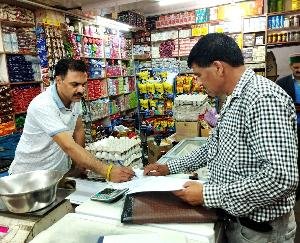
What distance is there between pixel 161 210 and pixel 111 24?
6.81 metres

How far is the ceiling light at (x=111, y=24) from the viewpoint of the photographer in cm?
671

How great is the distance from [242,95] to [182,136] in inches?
113

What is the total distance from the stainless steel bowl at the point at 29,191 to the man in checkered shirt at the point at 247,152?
58 centimetres

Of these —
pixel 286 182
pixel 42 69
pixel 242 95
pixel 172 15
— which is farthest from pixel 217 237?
pixel 172 15

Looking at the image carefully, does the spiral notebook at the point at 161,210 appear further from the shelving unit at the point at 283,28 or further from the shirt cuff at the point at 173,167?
the shelving unit at the point at 283,28

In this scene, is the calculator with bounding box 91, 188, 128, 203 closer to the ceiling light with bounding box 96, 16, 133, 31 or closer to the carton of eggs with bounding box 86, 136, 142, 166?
the carton of eggs with bounding box 86, 136, 142, 166

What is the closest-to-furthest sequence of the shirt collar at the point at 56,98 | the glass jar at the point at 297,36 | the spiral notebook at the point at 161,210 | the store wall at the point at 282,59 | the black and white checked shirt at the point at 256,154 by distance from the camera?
the black and white checked shirt at the point at 256,154
the spiral notebook at the point at 161,210
the shirt collar at the point at 56,98
the glass jar at the point at 297,36
the store wall at the point at 282,59

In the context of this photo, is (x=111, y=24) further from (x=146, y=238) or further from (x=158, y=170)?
(x=146, y=238)

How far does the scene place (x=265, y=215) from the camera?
1.14m

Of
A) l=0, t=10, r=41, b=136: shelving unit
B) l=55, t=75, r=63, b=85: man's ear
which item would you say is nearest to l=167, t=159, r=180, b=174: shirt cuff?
l=55, t=75, r=63, b=85: man's ear

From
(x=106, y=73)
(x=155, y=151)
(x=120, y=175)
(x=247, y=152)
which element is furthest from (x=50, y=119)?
(x=106, y=73)

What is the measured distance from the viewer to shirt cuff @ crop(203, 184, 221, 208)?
3.78 ft

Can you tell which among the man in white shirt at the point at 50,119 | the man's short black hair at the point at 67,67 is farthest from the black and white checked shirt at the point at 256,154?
the man's short black hair at the point at 67,67

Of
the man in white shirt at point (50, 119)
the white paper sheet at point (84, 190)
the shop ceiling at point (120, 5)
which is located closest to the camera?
the white paper sheet at point (84, 190)
